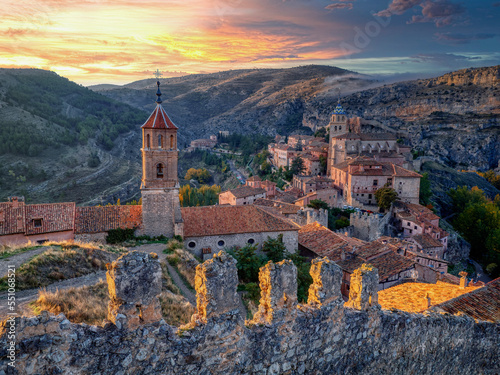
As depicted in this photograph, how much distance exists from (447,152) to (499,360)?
103 m

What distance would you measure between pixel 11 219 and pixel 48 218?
1679 mm

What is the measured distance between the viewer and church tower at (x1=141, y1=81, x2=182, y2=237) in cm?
2147

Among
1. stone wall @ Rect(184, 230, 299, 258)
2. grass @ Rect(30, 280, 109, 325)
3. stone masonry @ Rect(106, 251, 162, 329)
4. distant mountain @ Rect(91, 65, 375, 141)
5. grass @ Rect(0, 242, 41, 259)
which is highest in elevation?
distant mountain @ Rect(91, 65, 375, 141)

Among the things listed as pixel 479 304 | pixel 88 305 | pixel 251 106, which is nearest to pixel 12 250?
pixel 88 305

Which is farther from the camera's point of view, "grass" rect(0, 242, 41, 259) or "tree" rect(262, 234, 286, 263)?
"tree" rect(262, 234, 286, 263)

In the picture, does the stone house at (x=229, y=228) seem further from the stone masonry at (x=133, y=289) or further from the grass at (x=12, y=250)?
the stone masonry at (x=133, y=289)

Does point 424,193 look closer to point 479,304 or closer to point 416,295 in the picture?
point 416,295

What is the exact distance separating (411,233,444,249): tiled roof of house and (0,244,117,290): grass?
29595 mm

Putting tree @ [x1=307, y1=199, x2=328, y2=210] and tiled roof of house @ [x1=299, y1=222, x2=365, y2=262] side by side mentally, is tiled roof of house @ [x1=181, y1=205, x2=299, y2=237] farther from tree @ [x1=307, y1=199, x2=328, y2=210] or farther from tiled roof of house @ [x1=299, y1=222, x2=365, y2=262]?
tree @ [x1=307, y1=199, x2=328, y2=210]

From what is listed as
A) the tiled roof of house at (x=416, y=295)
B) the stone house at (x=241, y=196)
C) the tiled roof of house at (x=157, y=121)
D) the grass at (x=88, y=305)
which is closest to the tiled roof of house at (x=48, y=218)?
the tiled roof of house at (x=157, y=121)

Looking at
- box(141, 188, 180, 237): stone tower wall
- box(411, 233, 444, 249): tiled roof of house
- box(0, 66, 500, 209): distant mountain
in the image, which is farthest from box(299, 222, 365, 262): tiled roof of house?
box(0, 66, 500, 209): distant mountain

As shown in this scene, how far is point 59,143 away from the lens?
266 feet

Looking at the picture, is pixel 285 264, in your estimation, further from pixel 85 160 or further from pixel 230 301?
pixel 85 160

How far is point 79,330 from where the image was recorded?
396 centimetres
